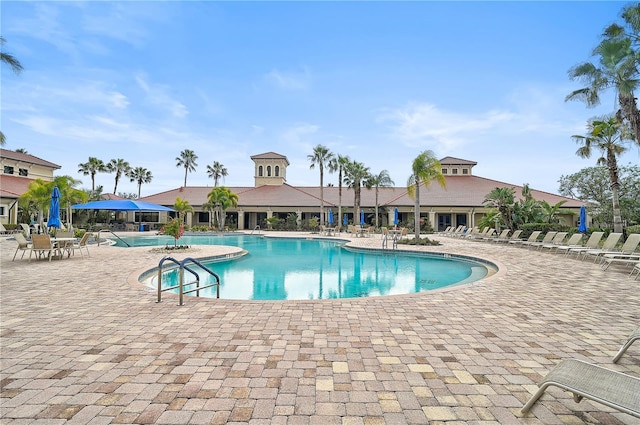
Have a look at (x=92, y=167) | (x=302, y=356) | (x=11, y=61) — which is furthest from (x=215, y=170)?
(x=302, y=356)

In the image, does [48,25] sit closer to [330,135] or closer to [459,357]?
[459,357]

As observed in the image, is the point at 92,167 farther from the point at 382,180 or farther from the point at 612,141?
the point at 612,141

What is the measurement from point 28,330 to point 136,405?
2859 millimetres

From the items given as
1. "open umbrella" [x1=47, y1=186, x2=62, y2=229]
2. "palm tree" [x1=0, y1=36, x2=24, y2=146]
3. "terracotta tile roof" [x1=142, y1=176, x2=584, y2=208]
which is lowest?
"open umbrella" [x1=47, y1=186, x2=62, y2=229]

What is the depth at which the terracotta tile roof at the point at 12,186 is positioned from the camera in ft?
93.2

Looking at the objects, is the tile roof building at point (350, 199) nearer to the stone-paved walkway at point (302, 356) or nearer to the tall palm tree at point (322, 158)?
the tall palm tree at point (322, 158)

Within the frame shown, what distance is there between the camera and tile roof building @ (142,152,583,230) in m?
32.6

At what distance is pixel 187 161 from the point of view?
53.4 metres

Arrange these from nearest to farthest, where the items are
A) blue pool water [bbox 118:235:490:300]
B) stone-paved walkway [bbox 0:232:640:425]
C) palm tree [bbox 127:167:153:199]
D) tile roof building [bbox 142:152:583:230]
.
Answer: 1. stone-paved walkway [bbox 0:232:640:425]
2. blue pool water [bbox 118:235:490:300]
3. tile roof building [bbox 142:152:583:230]
4. palm tree [bbox 127:167:153:199]

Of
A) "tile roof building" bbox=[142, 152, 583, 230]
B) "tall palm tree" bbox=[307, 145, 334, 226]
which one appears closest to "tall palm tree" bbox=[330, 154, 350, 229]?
"tall palm tree" bbox=[307, 145, 334, 226]

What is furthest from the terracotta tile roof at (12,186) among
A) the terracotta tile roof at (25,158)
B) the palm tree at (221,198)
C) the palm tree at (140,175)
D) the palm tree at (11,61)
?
the palm tree at (11,61)

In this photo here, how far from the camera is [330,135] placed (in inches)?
1410

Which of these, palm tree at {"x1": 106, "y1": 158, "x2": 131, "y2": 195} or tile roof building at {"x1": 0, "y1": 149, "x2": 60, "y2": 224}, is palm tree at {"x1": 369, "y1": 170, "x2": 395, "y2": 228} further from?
palm tree at {"x1": 106, "y1": 158, "x2": 131, "y2": 195}

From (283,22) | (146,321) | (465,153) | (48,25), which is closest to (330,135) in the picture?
(465,153)
